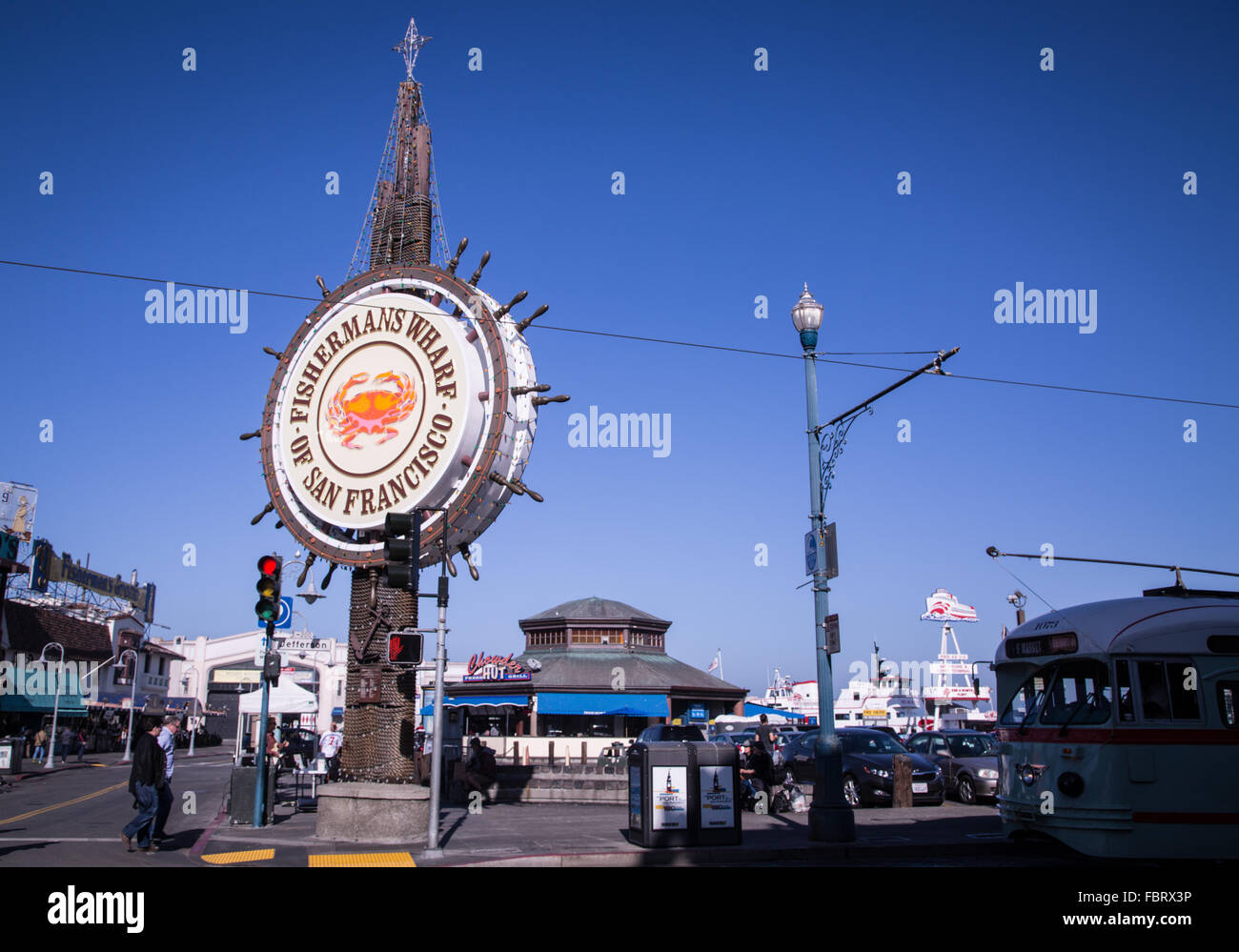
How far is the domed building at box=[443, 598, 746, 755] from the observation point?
149 feet

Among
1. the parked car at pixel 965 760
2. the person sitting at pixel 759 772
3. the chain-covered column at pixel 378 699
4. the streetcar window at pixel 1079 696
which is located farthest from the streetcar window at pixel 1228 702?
the chain-covered column at pixel 378 699

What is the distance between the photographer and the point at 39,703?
5131 cm

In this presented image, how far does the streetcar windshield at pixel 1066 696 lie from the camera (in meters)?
12.2

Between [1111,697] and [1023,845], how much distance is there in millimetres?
4066

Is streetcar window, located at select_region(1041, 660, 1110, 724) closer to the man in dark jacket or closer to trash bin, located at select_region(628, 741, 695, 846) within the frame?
trash bin, located at select_region(628, 741, 695, 846)

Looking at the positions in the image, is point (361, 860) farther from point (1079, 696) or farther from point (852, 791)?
point (852, 791)

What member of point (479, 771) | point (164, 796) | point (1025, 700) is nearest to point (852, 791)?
point (479, 771)

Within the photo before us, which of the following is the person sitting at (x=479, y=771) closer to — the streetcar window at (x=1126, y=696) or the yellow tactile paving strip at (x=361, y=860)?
the yellow tactile paving strip at (x=361, y=860)

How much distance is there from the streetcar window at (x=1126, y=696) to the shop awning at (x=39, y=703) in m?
48.9

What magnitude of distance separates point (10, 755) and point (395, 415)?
25416mm

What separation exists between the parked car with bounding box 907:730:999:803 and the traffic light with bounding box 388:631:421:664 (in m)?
13.1

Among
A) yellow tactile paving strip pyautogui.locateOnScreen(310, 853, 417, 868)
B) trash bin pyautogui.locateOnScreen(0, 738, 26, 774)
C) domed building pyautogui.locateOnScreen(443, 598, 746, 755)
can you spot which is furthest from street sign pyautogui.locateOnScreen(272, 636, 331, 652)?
yellow tactile paving strip pyautogui.locateOnScreen(310, 853, 417, 868)
